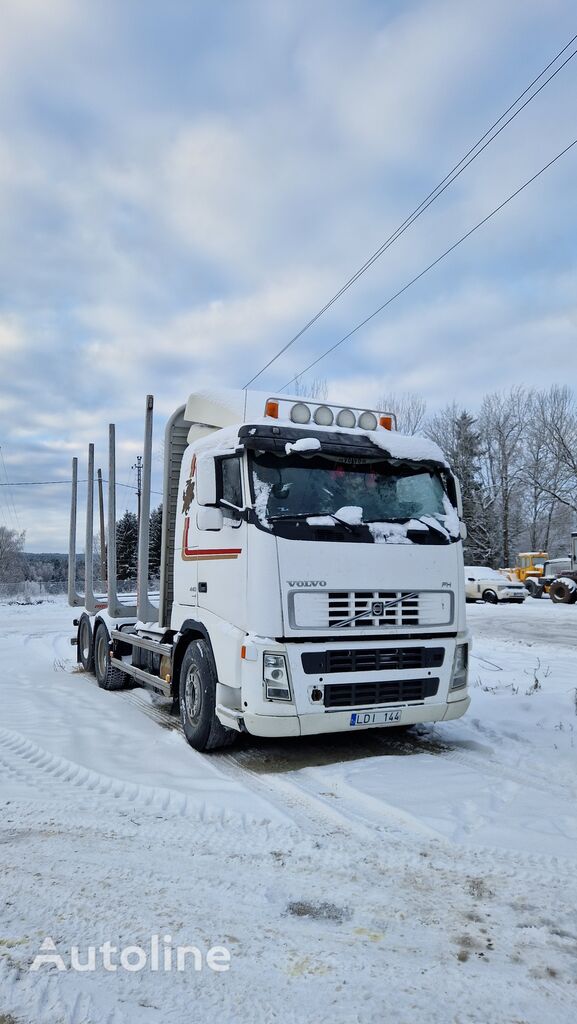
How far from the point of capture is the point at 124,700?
9.11m

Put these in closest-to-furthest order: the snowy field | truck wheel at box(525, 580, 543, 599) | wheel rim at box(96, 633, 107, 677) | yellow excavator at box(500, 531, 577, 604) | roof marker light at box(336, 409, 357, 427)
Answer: the snowy field → roof marker light at box(336, 409, 357, 427) → wheel rim at box(96, 633, 107, 677) → yellow excavator at box(500, 531, 577, 604) → truck wheel at box(525, 580, 543, 599)

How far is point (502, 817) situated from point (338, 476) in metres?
2.95

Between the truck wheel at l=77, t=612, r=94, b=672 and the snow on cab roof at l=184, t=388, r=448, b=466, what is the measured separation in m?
5.83

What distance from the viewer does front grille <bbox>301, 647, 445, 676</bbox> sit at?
533 centimetres

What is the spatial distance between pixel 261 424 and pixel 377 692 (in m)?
2.49

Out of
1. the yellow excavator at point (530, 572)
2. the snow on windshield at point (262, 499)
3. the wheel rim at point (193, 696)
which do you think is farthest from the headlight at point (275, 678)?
the yellow excavator at point (530, 572)

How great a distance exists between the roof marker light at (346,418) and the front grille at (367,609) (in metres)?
1.70

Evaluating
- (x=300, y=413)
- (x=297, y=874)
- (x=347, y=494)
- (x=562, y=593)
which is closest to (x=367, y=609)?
(x=347, y=494)

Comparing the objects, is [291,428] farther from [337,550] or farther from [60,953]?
[60,953]

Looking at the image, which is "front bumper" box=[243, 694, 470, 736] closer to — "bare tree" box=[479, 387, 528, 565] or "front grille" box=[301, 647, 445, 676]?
"front grille" box=[301, 647, 445, 676]

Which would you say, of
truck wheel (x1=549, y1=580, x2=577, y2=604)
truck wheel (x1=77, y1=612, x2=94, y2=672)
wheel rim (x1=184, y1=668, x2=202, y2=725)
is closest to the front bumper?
wheel rim (x1=184, y1=668, x2=202, y2=725)

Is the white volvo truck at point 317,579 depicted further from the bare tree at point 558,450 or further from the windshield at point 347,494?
the bare tree at point 558,450

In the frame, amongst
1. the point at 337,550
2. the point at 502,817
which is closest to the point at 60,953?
the point at 502,817

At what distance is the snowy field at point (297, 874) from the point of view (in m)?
2.55
